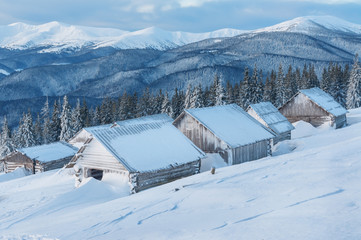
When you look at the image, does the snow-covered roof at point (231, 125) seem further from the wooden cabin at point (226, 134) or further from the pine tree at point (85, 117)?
the pine tree at point (85, 117)

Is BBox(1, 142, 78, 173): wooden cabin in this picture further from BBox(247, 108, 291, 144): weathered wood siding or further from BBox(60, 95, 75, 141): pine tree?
BBox(247, 108, 291, 144): weathered wood siding

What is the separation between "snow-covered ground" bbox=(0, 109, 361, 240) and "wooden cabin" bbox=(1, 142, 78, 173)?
2210 centimetres

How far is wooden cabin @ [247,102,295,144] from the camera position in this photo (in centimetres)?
3903

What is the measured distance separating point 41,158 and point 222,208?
34.4m

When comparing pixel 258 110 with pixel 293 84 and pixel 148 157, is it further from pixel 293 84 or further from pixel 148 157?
pixel 293 84

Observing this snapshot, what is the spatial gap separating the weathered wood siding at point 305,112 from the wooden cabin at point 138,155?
94.4 ft

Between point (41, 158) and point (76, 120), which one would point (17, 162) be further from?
point (76, 120)

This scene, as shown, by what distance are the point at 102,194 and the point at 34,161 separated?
25.8m

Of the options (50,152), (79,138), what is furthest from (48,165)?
(79,138)

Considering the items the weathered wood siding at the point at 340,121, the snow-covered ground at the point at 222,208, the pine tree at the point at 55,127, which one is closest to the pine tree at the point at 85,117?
the pine tree at the point at 55,127

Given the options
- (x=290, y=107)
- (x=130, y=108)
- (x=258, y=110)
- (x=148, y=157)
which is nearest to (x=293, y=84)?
(x=290, y=107)

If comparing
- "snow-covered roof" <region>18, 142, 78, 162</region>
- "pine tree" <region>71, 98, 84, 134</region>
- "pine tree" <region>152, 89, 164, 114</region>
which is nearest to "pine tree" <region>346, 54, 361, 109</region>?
"pine tree" <region>152, 89, 164, 114</region>

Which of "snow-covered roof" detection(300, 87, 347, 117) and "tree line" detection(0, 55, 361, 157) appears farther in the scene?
"tree line" detection(0, 55, 361, 157)

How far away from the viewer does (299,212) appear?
35.3 feet
